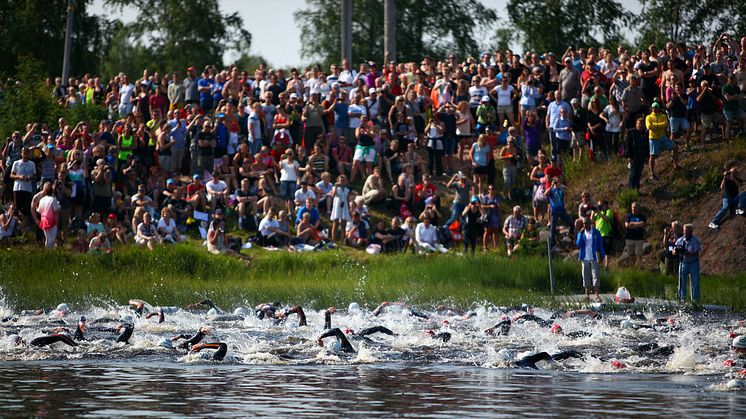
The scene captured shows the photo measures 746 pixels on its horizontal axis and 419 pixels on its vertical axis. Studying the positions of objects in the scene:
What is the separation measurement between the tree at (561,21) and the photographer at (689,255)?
28634mm

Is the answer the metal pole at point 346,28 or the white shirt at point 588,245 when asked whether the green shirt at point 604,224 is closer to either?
the white shirt at point 588,245

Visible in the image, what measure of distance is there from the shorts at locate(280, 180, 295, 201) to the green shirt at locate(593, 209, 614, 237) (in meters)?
7.64

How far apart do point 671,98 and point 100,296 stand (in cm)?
1464

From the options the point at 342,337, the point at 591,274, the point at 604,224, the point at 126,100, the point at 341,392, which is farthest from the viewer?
the point at 126,100

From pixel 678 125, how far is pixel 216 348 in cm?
1710

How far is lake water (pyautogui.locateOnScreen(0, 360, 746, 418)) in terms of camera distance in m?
16.3

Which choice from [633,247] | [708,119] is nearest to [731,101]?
[708,119]

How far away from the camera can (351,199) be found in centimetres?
3566

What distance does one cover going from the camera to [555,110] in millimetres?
35125

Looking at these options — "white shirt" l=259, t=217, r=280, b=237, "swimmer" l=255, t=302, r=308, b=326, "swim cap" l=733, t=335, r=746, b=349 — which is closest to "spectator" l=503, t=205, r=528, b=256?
"white shirt" l=259, t=217, r=280, b=237

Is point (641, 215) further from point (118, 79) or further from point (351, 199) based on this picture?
point (118, 79)

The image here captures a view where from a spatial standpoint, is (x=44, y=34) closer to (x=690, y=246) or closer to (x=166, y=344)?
(x=690, y=246)

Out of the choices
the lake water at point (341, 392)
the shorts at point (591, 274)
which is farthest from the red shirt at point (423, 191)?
the lake water at point (341, 392)

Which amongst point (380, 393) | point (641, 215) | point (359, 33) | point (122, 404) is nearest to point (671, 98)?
point (641, 215)
